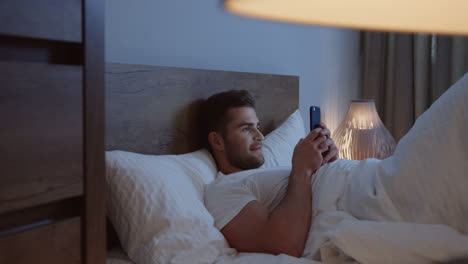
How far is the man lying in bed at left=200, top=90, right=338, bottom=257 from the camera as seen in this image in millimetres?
1428

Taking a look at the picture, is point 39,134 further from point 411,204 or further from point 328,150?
point 328,150

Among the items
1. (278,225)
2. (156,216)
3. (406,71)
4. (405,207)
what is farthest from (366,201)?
(406,71)

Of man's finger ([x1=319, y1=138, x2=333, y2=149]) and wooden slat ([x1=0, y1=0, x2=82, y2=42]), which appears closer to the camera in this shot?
wooden slat ([x1=0, y1=0, x2=82, y2=42])

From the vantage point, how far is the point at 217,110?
1879 millimetres

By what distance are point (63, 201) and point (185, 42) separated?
4.02 ft

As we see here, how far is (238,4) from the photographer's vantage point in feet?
1.47

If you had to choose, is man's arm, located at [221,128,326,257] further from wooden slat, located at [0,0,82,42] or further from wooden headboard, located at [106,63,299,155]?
wooden slat, located at [0,0,82,42]

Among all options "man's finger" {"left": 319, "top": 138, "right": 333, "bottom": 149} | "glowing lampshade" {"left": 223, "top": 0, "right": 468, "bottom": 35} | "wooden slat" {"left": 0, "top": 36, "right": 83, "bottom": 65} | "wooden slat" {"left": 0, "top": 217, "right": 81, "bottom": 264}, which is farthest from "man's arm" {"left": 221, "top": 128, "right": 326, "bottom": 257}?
"glowing lampshade" {"left": 223, "top": 0, "right": 468, "bottom": 35}

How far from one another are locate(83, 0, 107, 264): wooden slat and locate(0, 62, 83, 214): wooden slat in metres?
0.02

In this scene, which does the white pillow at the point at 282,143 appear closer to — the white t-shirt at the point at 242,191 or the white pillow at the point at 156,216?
the white t-shirt at the point at 242,191

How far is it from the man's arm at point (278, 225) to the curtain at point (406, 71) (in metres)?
1.95

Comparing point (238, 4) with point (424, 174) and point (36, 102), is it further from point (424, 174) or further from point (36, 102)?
point (424, 174)

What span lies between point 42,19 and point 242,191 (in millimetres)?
879

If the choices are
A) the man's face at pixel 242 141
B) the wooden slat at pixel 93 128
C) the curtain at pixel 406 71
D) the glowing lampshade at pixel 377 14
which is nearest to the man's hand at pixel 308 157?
the man's face at pixel 242 141
